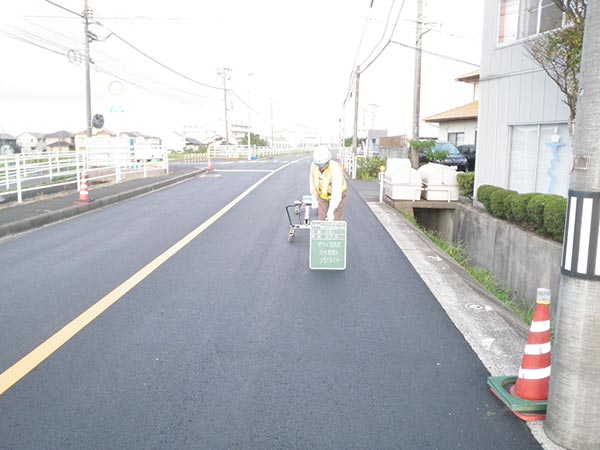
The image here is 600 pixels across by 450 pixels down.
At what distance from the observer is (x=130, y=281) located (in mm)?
6691

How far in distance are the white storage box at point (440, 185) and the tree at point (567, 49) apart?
518cm

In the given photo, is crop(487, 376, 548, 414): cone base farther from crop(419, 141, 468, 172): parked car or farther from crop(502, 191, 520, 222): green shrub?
crop(419, 141, 468, 172): parked car

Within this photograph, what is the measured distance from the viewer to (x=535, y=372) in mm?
3623

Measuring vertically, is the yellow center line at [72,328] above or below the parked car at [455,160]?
below

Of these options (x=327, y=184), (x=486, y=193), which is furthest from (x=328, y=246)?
(x=486, y=193)

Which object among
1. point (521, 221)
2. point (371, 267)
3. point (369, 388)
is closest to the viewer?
point (369, 388)

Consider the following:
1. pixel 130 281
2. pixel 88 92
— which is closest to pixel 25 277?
pixel 130 281

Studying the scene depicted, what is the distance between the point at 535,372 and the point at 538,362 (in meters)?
0.07

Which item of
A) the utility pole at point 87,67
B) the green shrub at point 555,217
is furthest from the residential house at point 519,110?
the utility pole at point 87,67

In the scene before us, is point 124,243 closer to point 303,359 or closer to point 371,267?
point 371,267

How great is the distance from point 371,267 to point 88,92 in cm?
2791

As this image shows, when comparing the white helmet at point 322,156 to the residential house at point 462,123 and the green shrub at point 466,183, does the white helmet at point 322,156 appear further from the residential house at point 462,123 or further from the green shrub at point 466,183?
the residential house at point 462,123

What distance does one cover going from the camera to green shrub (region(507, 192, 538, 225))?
33.4 feet

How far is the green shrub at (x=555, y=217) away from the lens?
8.76 meters
